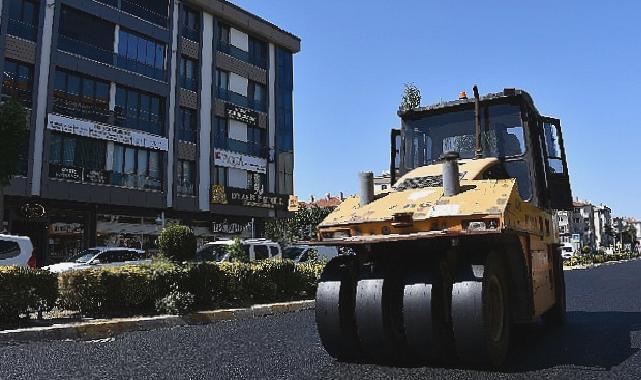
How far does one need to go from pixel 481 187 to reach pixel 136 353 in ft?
15.6

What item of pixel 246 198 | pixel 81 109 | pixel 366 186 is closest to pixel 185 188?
pixel 246 198

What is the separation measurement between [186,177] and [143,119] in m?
4.49

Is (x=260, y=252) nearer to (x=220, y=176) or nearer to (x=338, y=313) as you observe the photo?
(x=338, y=313)

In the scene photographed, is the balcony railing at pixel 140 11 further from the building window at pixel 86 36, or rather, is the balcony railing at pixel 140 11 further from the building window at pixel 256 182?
the building window at pixel 256 182

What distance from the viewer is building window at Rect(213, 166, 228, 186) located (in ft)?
115

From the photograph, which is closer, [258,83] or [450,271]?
[450,271]

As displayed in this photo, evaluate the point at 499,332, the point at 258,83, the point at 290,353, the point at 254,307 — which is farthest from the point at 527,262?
the point at 258,83

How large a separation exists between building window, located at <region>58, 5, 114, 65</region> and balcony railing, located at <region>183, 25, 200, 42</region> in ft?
18.0

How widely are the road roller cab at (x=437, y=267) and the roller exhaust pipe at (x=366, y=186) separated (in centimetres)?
1

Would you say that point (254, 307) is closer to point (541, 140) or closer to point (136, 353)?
point (136, 353)

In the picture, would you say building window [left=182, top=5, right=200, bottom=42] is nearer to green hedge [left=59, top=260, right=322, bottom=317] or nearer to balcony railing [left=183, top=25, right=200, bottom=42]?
balcony railing [left=183, top=25, right=200, bottom=42]

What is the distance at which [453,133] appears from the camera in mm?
7652

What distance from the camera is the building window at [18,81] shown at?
2496cm

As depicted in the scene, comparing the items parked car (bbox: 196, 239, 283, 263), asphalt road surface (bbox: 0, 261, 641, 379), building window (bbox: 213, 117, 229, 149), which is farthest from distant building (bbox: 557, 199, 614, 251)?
asphalt road surface (bbox: 0, 261, 641, 379)
